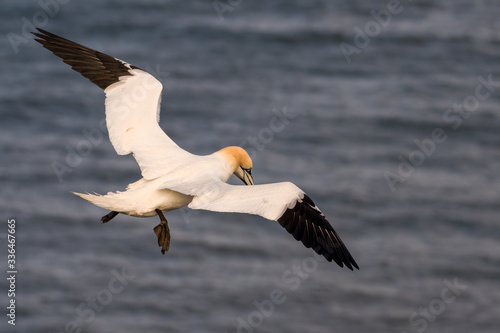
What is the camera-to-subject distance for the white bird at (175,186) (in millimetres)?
9914

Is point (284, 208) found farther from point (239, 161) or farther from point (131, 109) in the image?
point (131, 109)

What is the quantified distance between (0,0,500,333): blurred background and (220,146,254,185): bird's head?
6.99 m

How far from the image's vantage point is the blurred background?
18531 mm

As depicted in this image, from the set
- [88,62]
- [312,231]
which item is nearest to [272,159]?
[88,62]

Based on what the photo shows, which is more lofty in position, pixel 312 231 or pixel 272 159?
pixel 312 231

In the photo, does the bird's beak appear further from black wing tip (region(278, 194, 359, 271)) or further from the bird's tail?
the bird's tail

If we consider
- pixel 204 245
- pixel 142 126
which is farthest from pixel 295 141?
pixel 142 126

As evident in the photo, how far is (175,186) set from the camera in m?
10.0

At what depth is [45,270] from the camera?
19.4 meters

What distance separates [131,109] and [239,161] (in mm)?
1469

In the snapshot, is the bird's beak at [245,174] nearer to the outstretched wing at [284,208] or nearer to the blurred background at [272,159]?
the outstretched wing at [284,208]

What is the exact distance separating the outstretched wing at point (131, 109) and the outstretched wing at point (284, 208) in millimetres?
913

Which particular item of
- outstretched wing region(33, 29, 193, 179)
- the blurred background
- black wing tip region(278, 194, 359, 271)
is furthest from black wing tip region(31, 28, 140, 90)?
the blurred background

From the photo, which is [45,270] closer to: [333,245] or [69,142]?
[69,142]
